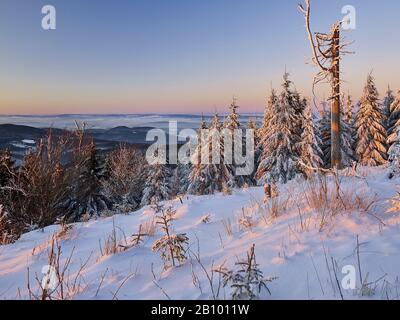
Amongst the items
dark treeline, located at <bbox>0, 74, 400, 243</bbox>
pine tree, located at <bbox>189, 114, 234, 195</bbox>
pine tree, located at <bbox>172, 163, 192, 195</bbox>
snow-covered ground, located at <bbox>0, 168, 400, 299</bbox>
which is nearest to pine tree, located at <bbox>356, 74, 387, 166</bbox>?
dark treeline, located at <bbox>0, 74, 400, 243</bbox>

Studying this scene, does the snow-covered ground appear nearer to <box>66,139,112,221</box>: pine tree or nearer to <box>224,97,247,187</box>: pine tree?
<box>224,97,247,187</box>: pine tree

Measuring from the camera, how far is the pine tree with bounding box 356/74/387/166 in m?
33.8

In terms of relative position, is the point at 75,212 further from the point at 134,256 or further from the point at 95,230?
the point at 134,256

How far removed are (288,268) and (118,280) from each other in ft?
4.63

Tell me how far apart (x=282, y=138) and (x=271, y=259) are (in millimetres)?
25229

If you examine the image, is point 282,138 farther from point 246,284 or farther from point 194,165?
point 246,284

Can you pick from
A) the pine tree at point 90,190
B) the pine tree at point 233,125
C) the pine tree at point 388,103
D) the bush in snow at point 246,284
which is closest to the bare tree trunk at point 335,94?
the bush in snow at point 246,284

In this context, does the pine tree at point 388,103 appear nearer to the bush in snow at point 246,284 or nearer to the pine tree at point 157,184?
the pine tree at point 157,184

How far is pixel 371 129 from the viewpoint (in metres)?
34.3

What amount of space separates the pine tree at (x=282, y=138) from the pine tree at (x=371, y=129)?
34.8 ft

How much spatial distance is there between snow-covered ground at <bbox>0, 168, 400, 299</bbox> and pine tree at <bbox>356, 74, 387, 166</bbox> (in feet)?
108

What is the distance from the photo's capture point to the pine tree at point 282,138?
26.8 metres

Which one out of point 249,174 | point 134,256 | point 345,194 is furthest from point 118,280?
point 249,174

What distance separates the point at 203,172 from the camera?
32.4 m
